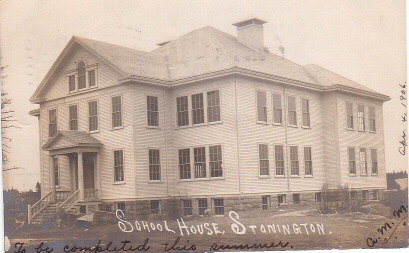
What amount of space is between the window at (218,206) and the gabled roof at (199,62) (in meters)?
2.18

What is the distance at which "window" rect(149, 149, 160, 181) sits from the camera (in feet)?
42.0

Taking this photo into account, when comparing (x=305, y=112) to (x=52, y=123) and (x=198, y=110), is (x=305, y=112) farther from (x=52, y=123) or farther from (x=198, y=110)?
(x=52, y=123)

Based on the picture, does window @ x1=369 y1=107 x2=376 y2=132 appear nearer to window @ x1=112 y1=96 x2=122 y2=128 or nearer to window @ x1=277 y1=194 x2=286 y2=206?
window @ x1=277 y1=194 x2=286 y2=206

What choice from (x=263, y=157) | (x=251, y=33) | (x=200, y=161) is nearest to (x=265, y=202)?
(x=263, y=157)

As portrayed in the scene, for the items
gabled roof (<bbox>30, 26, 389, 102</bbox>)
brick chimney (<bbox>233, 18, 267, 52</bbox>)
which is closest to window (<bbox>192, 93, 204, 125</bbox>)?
gabled roof (<bbox>30, 26, 389, 102</bbox>)

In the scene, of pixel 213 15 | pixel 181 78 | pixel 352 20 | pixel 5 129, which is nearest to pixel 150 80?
pixel 181 78

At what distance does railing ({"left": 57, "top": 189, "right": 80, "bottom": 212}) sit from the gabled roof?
5.86 ft

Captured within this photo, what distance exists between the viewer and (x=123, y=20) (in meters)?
12.7

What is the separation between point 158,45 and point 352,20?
3431 millimetres

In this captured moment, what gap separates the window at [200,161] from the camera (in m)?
12.8

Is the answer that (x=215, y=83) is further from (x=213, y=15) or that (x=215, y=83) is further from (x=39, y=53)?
(x=39, y=53)

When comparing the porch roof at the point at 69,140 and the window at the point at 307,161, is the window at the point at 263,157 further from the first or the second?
the porch roof at the point at 69,140

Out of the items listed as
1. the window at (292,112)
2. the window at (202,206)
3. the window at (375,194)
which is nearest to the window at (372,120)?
the window at (375,194)

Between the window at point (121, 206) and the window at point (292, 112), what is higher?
the window at point (292, 112)
